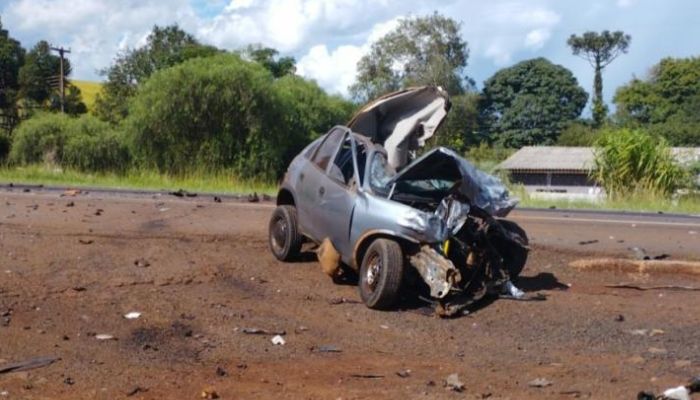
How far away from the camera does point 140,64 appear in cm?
6494

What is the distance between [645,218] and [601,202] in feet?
19.3

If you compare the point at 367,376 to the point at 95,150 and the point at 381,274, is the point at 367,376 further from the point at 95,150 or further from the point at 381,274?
the point at 95,150

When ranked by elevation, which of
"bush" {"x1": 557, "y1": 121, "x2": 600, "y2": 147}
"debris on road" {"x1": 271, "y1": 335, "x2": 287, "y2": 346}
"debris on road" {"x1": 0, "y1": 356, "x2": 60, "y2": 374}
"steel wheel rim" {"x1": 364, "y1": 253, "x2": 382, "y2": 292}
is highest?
"bush" {"x1": 557, "y1": 121, "x2": 600, "y2": 147}

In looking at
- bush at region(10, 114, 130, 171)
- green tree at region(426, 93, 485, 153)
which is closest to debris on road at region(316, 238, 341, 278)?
bush at region(10, 114, 130, 171)

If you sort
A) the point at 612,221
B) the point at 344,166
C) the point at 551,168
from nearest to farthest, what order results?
1. the point at 344,166
2. the point at 612,221
3. the point at 551,168

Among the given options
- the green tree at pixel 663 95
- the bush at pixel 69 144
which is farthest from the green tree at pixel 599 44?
the bush at pixel 69 144

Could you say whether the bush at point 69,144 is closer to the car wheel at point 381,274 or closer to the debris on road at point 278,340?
the car wheel at point 381,274

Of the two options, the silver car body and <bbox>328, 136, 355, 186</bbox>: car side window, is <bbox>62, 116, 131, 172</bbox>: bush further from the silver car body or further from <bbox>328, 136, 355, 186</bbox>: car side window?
<bbox>328, 136, 355, 186</bbox>: car side window

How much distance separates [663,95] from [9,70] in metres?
52.0

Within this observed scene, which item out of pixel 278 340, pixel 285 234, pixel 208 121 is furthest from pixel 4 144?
pixel 278 340

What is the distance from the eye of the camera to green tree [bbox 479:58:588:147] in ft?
245

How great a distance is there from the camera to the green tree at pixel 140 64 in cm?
6131

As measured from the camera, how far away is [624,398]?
6.68 m

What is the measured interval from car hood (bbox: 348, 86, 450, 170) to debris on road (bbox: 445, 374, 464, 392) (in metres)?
4.94
